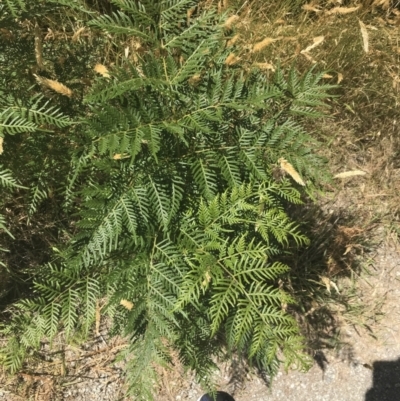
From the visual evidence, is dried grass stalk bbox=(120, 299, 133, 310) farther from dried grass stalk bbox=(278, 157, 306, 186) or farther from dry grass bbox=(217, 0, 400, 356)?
dry grass bbox=(217, 0, 400, 356)

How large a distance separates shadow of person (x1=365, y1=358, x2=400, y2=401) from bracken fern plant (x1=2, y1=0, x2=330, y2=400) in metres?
1.06

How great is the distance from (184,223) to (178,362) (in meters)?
0.97

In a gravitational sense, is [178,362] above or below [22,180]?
below

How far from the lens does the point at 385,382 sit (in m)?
2.43

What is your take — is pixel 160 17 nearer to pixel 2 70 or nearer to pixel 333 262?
pixel 2 70

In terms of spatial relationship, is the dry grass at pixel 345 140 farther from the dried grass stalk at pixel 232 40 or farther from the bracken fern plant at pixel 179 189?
the bracken fern plant at pixel 179 189

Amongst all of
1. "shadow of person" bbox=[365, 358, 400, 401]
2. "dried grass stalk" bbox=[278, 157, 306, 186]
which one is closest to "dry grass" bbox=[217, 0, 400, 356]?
"shadow of person" bbox=[365, 358, 400, 401]

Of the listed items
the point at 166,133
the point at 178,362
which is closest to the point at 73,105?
the point at 166,133

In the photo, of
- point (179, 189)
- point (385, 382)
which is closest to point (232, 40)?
point (179, 189)

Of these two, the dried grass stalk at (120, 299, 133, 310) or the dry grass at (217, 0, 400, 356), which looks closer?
the dried grass stalk at (120, 299, 133, 310)

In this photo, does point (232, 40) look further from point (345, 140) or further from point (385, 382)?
point (385, 382)

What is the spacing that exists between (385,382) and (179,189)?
1.71 meters

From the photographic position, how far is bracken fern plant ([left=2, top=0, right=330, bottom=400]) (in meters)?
1.46

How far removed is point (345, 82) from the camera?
2.51m
